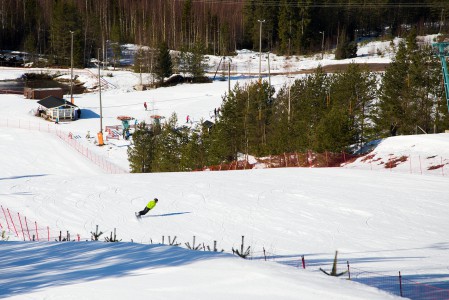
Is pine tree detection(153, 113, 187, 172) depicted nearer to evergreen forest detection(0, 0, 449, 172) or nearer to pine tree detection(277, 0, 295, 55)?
evergreen forest detection(0, 0, 449, 172)

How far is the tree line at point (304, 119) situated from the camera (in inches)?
1500

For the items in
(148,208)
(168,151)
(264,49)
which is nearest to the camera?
(148,208)

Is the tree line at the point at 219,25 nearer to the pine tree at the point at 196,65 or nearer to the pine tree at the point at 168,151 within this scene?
the pine tree at the point at 196,65

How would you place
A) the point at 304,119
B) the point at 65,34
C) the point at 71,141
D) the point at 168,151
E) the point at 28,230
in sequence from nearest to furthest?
the point at 28,230 → the point at 304,119 → the point at 168,151 → the point at 71,141 → the point at 65,34

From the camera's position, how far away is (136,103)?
2525 inches

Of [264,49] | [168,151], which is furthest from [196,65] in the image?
[168,151]

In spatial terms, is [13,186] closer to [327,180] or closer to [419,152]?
[327,180]

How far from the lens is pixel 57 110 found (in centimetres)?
5416

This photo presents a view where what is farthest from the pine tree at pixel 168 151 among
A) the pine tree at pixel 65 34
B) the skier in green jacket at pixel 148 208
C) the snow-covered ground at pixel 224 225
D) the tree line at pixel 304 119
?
the pine tree at pixel 65 34

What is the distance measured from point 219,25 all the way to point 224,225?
91.5 meters

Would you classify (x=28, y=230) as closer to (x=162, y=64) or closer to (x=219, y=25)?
(x=162, y=64)

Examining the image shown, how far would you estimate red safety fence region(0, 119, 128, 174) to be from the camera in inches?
1582

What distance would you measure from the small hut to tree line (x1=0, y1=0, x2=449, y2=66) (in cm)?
3853

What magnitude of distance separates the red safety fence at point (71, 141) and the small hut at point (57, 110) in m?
1.92
